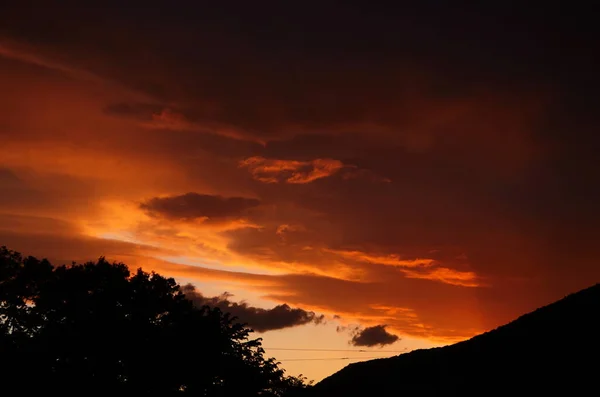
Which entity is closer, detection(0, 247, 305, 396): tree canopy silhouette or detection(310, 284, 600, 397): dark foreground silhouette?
detection(310, 284, 600, 397): dark foreground silhouette

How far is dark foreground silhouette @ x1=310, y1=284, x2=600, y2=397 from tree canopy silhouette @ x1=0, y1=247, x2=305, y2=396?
24459mm

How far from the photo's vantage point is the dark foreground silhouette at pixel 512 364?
27734 millimetres

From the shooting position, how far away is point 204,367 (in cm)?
6219

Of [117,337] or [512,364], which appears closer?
[512,364]

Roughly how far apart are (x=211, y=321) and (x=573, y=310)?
38267mm

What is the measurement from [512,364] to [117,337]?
38734 millimetres

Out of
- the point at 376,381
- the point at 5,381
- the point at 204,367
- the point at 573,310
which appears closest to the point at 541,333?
the point at 573,310

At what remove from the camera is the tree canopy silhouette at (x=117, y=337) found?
58.4 metres

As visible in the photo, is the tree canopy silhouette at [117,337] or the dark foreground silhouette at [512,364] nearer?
the dark foreground silhouette at [512,364]

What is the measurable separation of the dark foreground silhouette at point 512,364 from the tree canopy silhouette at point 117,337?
80.2 ft

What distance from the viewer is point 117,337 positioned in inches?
2391

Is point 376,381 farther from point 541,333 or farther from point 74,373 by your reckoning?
point 74,373

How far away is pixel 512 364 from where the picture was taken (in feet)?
100

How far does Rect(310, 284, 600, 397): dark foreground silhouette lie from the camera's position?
91.0 feet
